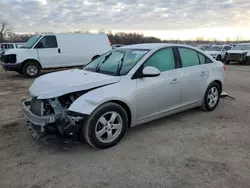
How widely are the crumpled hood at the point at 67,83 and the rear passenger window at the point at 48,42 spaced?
7949mm

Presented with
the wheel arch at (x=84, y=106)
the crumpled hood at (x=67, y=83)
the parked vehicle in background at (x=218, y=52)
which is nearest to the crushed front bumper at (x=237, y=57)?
the parked vehicle in background at (x=218, y=52)

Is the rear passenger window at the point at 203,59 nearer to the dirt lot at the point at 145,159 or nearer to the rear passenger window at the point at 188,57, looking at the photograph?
the rear passenger window at the point at 188,57

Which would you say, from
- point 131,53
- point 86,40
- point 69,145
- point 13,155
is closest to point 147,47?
point 131,53

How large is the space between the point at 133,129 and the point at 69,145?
1.30m

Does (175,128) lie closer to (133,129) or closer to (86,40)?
(133,129)

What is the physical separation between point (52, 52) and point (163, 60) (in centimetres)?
855

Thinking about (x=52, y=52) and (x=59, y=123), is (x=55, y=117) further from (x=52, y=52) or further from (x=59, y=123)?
(x=52, y=52)

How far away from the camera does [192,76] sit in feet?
15.7

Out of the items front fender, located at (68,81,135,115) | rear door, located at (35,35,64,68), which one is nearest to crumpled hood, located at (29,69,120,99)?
front fender, located at (68,81,135,115)

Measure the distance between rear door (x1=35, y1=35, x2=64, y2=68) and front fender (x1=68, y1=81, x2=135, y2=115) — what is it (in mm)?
8783

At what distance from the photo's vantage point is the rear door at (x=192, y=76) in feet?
15.4

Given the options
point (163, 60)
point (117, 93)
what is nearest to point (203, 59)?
point (163, 60)

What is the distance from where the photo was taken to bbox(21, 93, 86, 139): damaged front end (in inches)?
130

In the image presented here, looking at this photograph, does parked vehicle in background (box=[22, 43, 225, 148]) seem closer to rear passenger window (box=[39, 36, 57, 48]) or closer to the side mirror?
the side mirror
